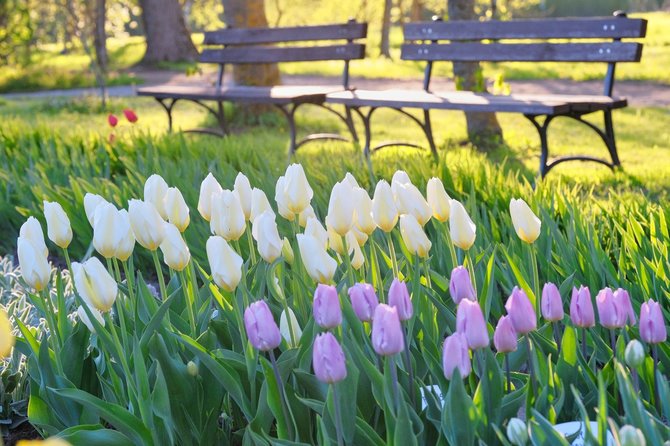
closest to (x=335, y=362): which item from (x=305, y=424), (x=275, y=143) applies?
(x=305, y=424)

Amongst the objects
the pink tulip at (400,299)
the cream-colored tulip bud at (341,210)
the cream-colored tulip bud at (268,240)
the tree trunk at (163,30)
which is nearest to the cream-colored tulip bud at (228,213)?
the cream-colored tulip bud at (268,240)

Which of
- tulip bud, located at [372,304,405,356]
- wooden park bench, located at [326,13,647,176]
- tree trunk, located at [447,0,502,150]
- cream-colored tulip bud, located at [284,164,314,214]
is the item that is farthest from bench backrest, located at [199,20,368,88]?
tulip bud, located at [372,304,405,356]

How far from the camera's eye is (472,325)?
1318 millimetres

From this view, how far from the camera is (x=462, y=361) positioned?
1.33m

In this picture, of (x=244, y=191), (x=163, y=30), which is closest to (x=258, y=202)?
(x=244, y=191)

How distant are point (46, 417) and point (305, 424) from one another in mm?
525

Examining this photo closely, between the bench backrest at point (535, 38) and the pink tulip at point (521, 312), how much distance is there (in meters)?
4.24

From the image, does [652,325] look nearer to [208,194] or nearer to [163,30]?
[208,194]

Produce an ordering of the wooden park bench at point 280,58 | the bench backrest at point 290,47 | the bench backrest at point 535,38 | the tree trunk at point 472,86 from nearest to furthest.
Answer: the bench backrest at point 535,38 → the wooden park bench at point 280,58 → the bench backrest at point 290,47 → the tree trunk at point 472,86

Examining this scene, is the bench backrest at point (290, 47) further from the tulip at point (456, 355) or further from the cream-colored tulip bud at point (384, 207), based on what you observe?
the tulip at point (456, 355)

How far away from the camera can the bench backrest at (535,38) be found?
5.41 m

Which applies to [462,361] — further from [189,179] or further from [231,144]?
[231,144]

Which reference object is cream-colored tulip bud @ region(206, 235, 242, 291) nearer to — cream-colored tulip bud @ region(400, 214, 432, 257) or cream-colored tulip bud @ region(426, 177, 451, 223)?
cream-colored tulip bud @ region(400, 214, 432, 257)

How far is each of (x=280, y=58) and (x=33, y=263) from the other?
238 inches
